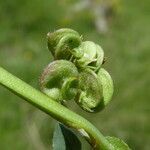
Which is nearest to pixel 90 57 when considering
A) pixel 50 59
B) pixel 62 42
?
pixel 62 42

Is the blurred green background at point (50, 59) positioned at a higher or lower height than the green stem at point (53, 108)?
lower

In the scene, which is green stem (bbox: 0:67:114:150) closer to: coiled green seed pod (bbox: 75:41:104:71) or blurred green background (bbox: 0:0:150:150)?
coiled green seed pod (bbox: 75:41:104:71)

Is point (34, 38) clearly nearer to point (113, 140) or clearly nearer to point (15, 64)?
point (15, 64)

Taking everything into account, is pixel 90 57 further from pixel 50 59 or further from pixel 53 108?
pixel 50 59

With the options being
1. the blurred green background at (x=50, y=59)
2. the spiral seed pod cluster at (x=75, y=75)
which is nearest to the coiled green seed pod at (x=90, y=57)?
the spiral seed pod cluster at (x=75, y=75)

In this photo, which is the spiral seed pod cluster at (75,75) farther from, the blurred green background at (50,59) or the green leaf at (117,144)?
the blurred green background at (50,59)

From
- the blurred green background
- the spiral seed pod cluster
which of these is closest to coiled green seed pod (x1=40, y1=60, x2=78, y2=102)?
Result: the spiral seed pod cluster
